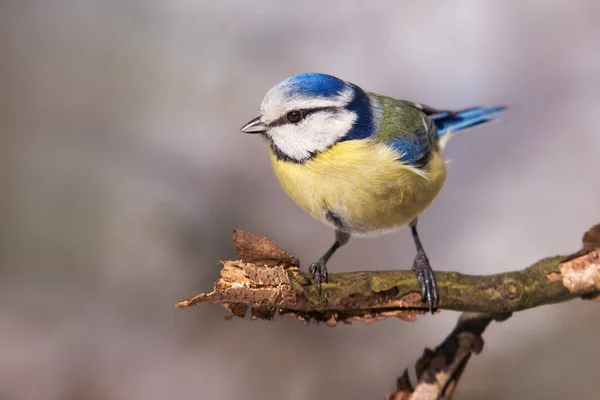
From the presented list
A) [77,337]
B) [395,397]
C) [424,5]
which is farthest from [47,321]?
[424,5]

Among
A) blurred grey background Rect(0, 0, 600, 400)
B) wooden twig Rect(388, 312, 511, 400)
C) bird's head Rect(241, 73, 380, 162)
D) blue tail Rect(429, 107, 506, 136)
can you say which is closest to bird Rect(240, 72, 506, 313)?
bird's head Rect(241, 73, 380, 162)

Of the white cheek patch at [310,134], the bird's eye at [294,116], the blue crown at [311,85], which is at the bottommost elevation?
the white cheek patch at [310,134]

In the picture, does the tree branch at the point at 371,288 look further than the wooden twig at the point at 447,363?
No

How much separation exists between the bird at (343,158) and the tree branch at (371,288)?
3 cm

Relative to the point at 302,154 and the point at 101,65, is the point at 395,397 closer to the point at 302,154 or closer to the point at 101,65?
the point at 302,154

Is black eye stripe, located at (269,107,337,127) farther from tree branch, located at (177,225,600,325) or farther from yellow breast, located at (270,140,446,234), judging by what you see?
tree branch, located at (177,225,600,325)

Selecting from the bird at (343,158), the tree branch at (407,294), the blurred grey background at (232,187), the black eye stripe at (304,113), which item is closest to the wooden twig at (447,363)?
the tree branch at (407,294)

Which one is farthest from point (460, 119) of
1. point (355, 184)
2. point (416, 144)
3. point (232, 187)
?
point (232, 187)

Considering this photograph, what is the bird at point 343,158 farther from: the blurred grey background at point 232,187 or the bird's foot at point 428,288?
the blurred grey background at point 232,187

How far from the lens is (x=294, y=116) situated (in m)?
0.82

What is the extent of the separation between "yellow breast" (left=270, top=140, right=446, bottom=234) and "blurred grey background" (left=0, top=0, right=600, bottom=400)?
621 millimetres

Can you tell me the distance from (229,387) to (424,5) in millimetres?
1034

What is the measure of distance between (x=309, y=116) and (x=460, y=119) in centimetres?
50

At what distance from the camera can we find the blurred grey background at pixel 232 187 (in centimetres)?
143
